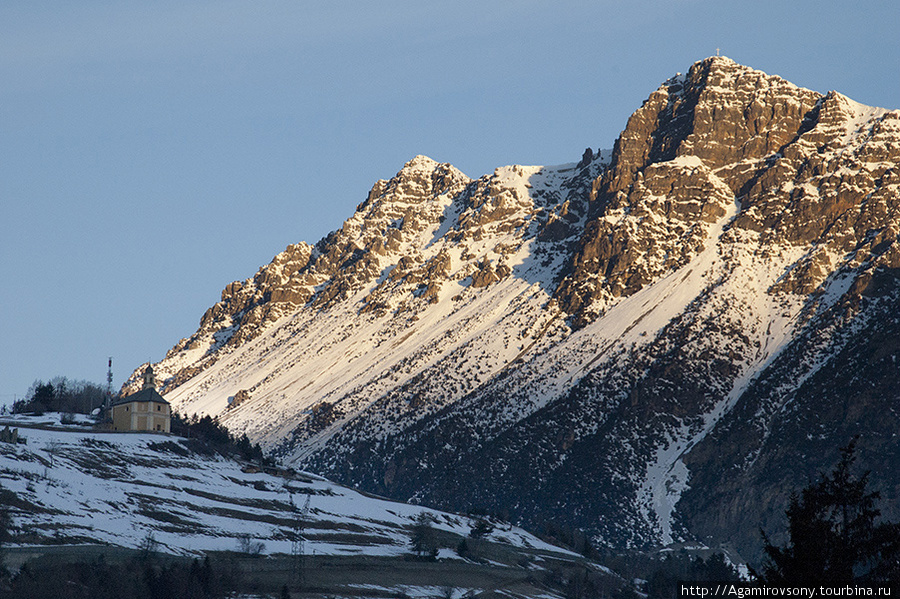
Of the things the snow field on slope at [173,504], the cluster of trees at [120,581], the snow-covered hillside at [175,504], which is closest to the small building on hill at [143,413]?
the snow-covered hillside at [175,504]

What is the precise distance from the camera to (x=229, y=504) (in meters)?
164

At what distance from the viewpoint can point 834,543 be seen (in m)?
43.4

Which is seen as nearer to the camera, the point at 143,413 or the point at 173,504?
the point at 173,504

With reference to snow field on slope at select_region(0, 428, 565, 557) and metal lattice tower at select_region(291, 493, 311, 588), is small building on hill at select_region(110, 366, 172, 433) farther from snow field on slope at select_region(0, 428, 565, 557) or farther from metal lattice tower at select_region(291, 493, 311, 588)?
metal lattice tower at select_region(291, 493, 311, 588)

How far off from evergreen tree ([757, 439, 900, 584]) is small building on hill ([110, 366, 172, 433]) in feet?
517

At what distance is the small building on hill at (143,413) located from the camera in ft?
625

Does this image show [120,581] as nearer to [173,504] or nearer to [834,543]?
[173,504]

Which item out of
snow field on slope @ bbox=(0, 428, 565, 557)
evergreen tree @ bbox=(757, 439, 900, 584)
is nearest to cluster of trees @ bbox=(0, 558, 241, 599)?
snow field on slope @ bbox=(0, 428, 565, 557)

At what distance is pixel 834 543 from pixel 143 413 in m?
162

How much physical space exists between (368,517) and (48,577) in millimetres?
73131

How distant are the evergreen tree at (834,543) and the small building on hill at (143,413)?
158 meters

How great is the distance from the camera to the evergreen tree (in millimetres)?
42781

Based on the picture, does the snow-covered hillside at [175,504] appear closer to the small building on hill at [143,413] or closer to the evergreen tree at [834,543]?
the small building on hill at [143,413]

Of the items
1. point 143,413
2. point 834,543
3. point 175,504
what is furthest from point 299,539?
point 834,543
